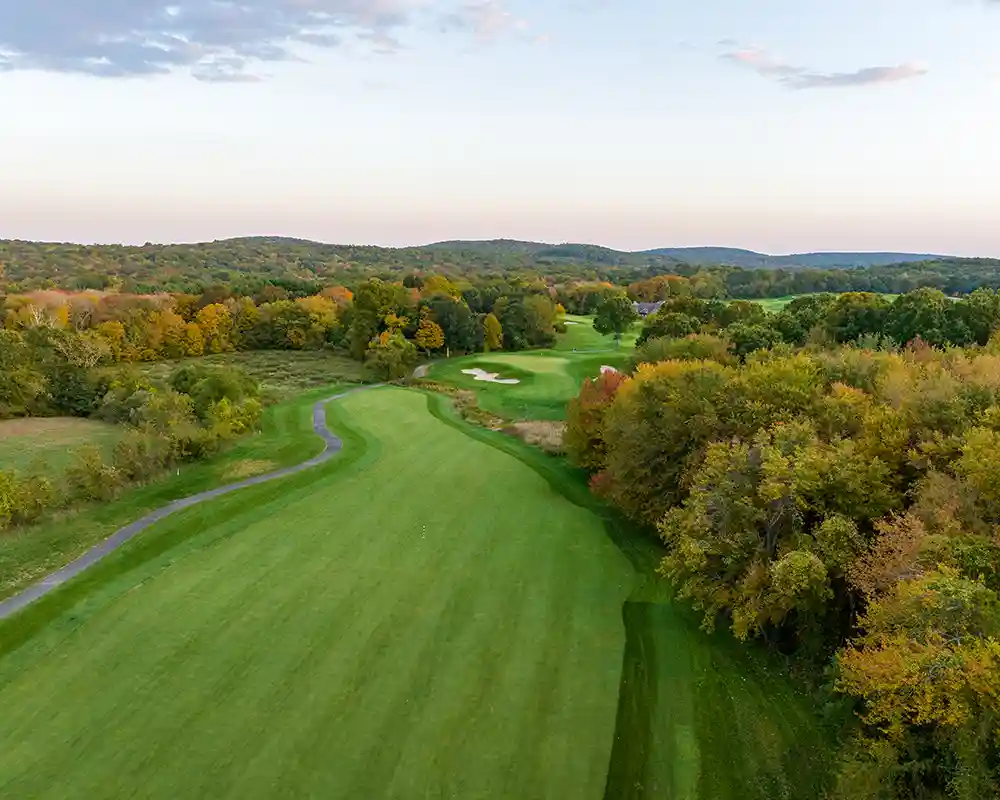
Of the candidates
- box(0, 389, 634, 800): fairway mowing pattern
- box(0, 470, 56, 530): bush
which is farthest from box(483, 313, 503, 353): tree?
box(0, 470, 56, 530): bush

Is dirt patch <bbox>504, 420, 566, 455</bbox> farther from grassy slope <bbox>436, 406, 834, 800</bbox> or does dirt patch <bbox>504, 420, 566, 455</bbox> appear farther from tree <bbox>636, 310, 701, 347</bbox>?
grassy slope <bbox>436, 406, 834, 800</bbox>

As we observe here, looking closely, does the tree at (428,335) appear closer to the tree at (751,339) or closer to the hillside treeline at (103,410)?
the hillside treeline at (103,410)

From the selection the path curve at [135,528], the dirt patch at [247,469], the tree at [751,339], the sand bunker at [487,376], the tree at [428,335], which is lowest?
the path curve at [135,528]

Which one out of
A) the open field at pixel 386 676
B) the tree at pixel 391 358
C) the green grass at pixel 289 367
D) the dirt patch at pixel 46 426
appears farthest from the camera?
the tree at pixel 391 358

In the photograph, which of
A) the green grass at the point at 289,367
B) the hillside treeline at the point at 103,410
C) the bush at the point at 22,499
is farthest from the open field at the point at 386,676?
the green grass at the point at 289,367

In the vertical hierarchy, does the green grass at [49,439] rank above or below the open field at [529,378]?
below

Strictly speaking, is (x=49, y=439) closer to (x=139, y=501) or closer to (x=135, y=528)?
(x=139, y=501)
